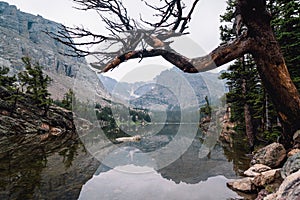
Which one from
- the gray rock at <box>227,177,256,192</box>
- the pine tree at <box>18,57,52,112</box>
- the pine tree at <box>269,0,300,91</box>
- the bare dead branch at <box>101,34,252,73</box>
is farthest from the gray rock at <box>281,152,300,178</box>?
the pine tree at <box>18,57,52,112</box>

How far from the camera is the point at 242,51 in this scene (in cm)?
444

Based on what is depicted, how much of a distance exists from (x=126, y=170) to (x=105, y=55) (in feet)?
A: 21.2

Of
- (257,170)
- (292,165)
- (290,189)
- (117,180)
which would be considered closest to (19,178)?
(117,180)

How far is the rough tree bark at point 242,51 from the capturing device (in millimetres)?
4266

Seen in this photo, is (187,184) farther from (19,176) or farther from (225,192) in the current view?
→ (19,176)

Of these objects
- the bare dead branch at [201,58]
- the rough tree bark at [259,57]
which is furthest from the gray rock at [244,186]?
the bare dead branch at [201,58]

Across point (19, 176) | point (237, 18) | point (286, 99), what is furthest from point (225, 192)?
point (19, 176)

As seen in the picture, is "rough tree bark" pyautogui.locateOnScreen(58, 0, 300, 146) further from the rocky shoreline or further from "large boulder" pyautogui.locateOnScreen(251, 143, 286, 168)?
"large boulder" pyautogui.locateOnScreen(251, 143, 286, 168)

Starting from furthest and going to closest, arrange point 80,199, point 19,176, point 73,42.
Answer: point 19,176 → point 80,199 → point 73,42

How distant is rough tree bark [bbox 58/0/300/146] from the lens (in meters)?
4.27

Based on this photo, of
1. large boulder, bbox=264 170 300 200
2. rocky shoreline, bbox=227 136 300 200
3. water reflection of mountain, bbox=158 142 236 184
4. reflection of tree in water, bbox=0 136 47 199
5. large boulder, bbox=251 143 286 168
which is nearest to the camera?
large boulder, bbox=264 170 300 200

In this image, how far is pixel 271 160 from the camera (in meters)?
6.71

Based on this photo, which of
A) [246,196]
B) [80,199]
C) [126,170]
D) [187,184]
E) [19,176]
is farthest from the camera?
[126,170]

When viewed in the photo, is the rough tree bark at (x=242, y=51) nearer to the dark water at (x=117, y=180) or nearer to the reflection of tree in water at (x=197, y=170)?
the dark water at (x=117, y=180)
